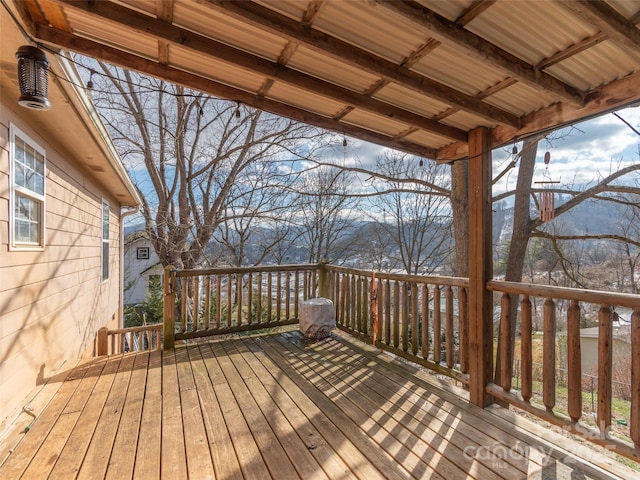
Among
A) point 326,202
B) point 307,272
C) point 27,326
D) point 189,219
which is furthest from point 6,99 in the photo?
point 326,202

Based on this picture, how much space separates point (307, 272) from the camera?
518 cm

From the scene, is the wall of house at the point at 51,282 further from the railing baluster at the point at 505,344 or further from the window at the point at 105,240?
the railing baluster at the point at 505,344

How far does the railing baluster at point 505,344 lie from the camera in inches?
100.0

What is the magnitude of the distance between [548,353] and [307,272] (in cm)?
343

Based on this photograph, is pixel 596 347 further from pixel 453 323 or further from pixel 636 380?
pixel 636 380

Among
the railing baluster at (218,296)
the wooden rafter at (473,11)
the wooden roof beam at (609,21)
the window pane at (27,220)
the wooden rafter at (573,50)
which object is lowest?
the railing baluster at (218,296)

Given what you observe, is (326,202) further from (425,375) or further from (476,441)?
(476,441)

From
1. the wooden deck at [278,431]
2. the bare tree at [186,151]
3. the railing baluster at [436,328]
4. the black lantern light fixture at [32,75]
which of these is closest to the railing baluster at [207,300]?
the wooden deck at [278,431]

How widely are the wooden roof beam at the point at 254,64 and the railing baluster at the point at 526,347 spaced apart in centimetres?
150

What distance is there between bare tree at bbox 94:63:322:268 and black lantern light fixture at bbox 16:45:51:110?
27.1ft

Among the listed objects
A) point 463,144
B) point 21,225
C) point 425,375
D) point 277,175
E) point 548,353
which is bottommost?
point 425,375

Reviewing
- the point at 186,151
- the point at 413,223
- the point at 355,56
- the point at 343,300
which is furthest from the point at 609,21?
the point at 413,223

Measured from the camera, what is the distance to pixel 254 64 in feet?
7.08

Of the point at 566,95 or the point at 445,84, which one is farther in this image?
the point at 445,84
